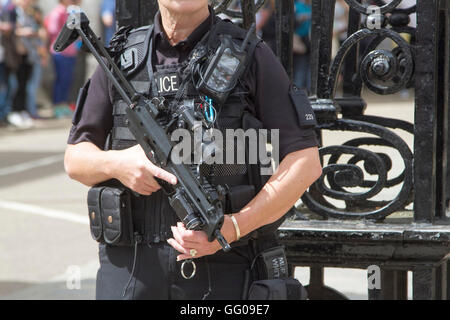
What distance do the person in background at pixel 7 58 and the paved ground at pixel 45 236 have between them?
6.64ft

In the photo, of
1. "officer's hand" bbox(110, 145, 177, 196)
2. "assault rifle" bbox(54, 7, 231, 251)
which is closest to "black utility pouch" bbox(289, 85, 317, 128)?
"assault rifle" bbox(54, 7, 231, 251)

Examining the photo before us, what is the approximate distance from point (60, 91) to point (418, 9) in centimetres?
1382

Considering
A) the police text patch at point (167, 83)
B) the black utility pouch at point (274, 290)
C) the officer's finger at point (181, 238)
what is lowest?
the black utility pouch at point (274, 290)

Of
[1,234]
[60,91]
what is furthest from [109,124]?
[60,91]

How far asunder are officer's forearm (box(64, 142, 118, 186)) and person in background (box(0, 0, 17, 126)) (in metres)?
11.3

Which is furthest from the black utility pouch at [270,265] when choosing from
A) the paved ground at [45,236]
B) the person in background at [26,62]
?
Result: the person in background at [26,62]

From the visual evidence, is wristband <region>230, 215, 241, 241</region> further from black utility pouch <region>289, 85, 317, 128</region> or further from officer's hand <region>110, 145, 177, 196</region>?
black utility pouch <region>289, 85, 317, 128</region>

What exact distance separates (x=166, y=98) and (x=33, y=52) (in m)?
12.4

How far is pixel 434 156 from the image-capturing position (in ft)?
10.4

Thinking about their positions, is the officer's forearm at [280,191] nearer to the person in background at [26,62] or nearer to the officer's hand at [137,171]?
the officer's hand at [137,171]

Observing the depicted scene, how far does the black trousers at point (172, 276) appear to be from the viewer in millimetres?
2566

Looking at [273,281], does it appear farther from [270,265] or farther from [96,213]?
[96,213]

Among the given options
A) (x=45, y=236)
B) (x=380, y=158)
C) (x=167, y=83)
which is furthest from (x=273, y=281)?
(x=45, y=236)

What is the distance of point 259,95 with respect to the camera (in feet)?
8.45
